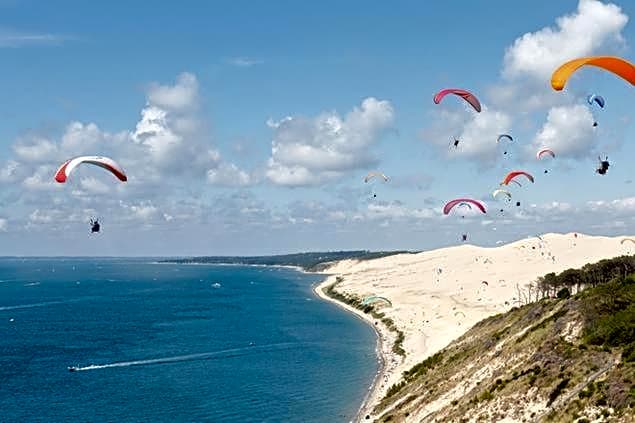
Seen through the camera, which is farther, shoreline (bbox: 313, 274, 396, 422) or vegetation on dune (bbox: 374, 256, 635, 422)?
shoreline (bbox: 313, 274, 396, 422)

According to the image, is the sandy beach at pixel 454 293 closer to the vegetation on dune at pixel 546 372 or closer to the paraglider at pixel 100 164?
the vegetation on dune at pixel 546 372

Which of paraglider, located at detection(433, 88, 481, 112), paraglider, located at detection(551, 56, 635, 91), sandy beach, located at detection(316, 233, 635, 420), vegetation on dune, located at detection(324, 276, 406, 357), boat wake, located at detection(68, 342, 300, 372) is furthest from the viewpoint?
→ vegetation on dune, located at detection(324, 276, 406, 357)

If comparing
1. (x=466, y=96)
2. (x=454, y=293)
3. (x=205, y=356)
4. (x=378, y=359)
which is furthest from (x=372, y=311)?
(x=466, y=96)

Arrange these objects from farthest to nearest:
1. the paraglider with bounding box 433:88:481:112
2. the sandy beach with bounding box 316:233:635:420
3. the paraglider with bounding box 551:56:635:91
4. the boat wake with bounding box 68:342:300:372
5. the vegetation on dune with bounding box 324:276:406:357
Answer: the vegetation on dune with bounding box 324:276:406:357 < the sandy beach with bounding box 316:233:635:420 < the boat wake with bounding box 68:342:300:372 < the paraglider with bounding box 433:88:481:112 < the paraglider with bounding box 551:56:635:91

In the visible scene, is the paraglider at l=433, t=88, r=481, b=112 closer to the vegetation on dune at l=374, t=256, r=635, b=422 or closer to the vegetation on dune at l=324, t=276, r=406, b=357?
the vegetation on dune at l=374, t=256, r=635, b=422

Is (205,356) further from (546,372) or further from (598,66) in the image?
(598,66)

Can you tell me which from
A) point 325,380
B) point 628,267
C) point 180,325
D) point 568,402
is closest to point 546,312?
point 568,402

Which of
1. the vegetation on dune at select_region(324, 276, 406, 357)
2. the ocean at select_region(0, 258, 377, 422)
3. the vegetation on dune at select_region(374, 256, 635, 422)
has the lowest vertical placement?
the ocean at select_region(0, 258, 377, 422)

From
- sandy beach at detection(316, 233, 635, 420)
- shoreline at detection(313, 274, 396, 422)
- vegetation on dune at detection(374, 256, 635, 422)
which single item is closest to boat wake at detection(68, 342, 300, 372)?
shoreline at detection(313, 274, 396, 422)
